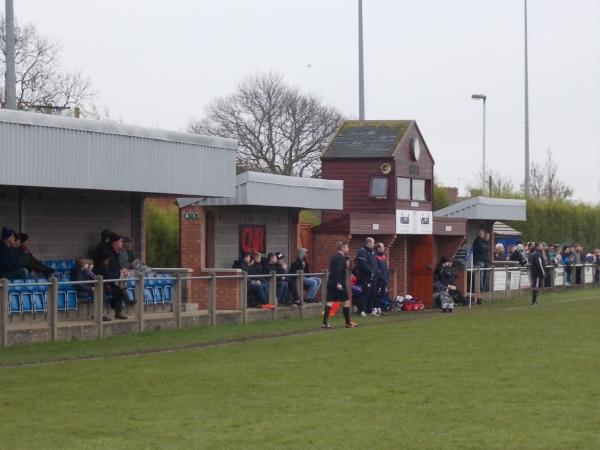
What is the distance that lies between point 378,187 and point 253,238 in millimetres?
6144

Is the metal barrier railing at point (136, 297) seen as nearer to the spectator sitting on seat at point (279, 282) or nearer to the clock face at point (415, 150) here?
the spectator sitting on seat at point (279, 282)

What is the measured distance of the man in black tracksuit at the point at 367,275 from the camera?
31.1m

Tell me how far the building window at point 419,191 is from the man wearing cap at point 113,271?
13730mm

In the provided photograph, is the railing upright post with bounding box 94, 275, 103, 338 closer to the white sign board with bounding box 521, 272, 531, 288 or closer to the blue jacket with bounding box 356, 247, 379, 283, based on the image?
the blue jacket with bounding box 356, 247, 379, 283

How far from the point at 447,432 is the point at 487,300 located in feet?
93.8

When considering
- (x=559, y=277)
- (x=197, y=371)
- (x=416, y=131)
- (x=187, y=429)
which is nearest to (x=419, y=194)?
(x=416, y=131)

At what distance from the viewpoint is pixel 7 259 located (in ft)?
74.5

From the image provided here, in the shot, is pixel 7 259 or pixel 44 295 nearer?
pixel 44 295

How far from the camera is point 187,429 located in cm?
1247

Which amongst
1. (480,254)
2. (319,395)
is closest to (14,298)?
(319,395)

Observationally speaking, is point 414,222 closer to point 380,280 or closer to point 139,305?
point 380,280

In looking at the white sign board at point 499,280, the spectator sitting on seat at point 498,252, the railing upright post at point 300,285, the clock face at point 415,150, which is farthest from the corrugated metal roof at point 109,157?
the spectator sitting on seat at point 498,252

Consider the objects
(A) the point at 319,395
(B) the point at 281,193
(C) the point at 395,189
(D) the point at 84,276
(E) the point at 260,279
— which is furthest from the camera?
(C) the point at 395,189

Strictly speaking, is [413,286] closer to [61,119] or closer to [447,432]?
[61,119]
